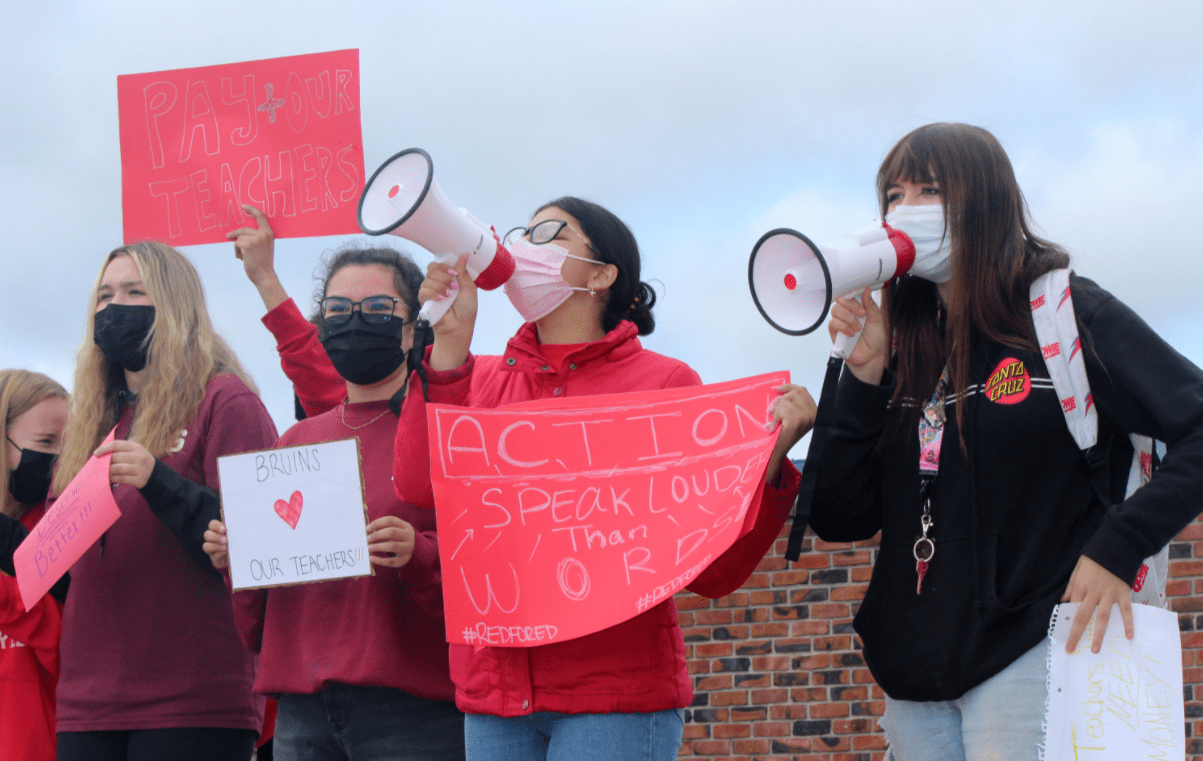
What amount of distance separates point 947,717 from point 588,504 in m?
0.91

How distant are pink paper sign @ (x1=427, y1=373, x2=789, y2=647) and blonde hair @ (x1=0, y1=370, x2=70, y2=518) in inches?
79.4

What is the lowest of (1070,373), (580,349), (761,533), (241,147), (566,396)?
(761,533)

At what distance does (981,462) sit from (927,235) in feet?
1.63

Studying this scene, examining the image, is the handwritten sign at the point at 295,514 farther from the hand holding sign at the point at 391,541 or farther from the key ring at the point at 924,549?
the key ring at the point at 924,549

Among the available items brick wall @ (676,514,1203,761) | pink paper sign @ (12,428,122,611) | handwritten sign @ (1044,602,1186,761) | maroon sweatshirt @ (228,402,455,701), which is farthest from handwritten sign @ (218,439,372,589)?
brick wall @ (676,514,1203,761)

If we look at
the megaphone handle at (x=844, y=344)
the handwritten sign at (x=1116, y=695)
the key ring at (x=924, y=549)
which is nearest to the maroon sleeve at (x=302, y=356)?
the megaphone handle at (x=844, y=344)

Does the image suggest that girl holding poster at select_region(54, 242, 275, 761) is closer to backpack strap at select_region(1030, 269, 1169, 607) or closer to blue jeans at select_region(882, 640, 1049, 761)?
blue jeans at select_region(882, 640, 1049, 761)

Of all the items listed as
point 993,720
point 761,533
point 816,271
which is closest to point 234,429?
point 761,533

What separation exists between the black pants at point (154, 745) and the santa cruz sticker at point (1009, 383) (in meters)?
2.12

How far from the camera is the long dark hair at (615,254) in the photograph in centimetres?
298

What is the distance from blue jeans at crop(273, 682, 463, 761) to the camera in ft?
8.85

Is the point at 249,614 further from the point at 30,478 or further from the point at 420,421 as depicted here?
the point at 30,478

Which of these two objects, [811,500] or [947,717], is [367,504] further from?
[947,717]

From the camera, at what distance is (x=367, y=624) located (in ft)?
9.05
